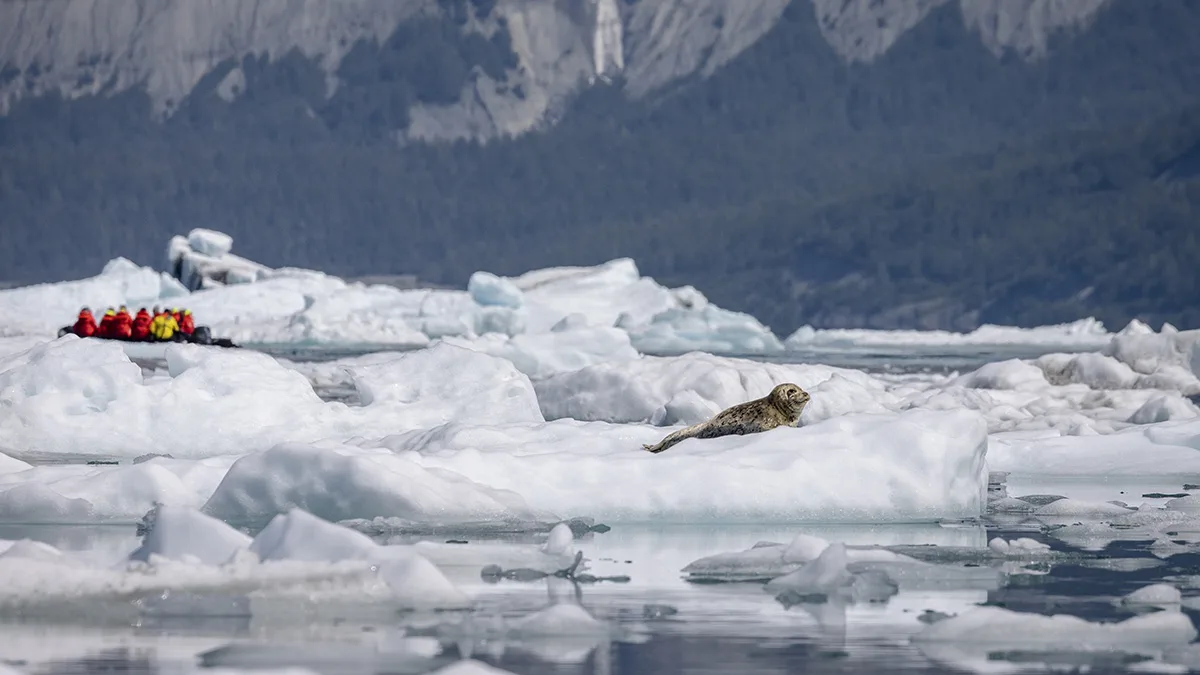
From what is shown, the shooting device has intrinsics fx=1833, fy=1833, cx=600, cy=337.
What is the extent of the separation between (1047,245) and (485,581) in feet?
413

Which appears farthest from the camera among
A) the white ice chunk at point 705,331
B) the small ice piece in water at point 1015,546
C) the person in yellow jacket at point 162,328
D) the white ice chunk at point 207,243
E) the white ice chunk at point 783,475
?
the white ice chunk at point 207,243

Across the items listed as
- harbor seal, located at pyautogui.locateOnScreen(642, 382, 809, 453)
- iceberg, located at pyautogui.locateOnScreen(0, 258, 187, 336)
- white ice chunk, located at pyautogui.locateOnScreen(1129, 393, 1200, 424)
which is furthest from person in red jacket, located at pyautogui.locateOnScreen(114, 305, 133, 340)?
iceberg, located at pyautogui.locateOnScreen(0, 258, 187, 336)

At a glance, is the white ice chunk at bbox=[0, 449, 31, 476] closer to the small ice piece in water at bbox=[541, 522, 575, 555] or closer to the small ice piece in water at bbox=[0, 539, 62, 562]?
the small ice piece in water at bbox=[0, 539, 62, 562]

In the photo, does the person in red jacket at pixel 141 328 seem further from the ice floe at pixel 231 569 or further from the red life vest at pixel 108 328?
the ice floe at pixel 231 569

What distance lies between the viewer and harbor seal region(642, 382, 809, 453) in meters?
10.1

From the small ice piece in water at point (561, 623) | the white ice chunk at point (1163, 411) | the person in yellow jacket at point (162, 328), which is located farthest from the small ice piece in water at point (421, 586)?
the person in yellow jacket at point (162, 328)

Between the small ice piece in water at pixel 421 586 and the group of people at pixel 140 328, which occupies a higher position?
the group of people at pixel 140 328

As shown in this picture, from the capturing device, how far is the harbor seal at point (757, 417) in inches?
399

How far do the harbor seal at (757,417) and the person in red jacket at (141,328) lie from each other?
16798mm

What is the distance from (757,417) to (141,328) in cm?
1726

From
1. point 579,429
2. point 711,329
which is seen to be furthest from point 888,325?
point 579,429

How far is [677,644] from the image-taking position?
526cm

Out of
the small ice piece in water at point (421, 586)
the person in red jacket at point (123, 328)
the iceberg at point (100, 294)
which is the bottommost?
the small ice piece in water at point (421, 586)

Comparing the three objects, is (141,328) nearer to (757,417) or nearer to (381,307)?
(757,417)
